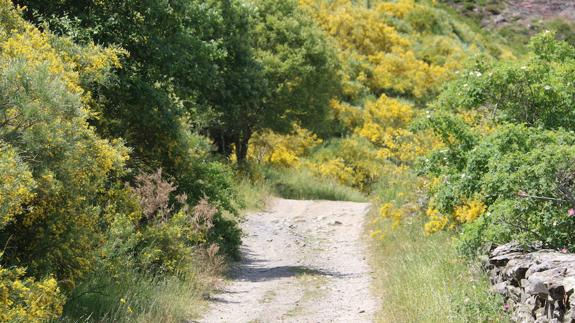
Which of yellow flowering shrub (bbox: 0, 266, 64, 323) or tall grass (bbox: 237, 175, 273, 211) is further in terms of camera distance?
tall grass (bbox: 237, 175, 273, 211)

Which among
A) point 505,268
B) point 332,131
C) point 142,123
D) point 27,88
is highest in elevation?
point 27,88

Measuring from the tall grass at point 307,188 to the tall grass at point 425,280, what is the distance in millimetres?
10848

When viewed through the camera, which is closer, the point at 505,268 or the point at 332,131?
the point at 505,268

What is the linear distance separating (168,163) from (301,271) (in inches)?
120

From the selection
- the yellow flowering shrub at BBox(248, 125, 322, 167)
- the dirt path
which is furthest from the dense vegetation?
→ the yellow flowering shrub at BBox(248, 125, 322, 167)

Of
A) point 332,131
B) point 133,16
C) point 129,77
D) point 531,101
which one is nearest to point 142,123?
point 129,77

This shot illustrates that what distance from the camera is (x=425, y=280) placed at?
11242mm

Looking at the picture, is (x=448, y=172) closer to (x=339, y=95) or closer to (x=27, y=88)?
(x=27, y=88)

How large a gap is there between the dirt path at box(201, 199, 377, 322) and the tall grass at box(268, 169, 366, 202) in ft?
13.0

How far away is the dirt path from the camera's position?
11.9 meters

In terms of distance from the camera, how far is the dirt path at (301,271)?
11.9m

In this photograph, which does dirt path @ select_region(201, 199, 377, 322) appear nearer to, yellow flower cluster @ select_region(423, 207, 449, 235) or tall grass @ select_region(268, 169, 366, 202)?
yellow flower cluster @ select_region(423, 207, 449, 235)

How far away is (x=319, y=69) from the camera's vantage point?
28.4 meters

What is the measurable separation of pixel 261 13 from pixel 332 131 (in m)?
8.31
